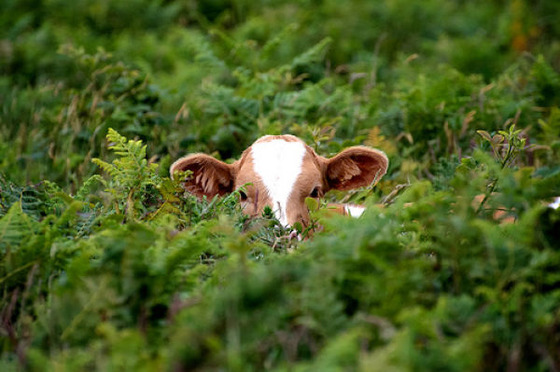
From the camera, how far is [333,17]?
13250 millimetres

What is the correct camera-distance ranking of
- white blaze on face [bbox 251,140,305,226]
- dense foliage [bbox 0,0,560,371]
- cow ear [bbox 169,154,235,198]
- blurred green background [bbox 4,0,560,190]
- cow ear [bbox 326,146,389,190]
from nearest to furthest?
dense foliage [bbox 0,0,560,371] < white blaze on face [bbox 251,140,305,226] < cow ear [bbox 169,154,235,198] < cow ear [bbox 326,146,389,190] < blurred green background [bbox 4,0,560,190]

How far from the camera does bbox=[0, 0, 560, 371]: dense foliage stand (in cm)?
318

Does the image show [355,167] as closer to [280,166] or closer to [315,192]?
[315,192]

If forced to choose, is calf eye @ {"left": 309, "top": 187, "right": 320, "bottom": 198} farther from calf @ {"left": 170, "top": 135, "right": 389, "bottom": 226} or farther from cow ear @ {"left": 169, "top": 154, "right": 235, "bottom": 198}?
cow ear @ {"left": 169, "top": 154, "right": 235, "bottom": 198}

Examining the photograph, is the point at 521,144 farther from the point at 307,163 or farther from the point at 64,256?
the point at 64,256

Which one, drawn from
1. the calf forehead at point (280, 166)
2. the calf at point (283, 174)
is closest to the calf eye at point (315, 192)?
the calf at point (283, 174)

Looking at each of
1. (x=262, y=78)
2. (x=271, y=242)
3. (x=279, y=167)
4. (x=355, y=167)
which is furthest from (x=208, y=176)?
(x=262, y=78)

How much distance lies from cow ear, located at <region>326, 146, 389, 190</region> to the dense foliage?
0.18m

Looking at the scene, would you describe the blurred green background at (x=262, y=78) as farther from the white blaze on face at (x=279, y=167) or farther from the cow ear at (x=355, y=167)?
the white blaze on face at (x=279, y=167)

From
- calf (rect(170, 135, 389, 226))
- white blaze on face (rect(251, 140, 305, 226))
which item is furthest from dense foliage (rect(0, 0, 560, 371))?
white blaze on face (rect(251, 140, 305, 226))

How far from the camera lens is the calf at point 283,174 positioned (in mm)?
5949

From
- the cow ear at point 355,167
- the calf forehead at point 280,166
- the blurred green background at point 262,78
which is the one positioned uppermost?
the calf forehead at point 280,166

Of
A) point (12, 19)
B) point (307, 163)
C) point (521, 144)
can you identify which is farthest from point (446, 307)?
point (12, 19)

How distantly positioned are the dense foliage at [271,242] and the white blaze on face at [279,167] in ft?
1.89
